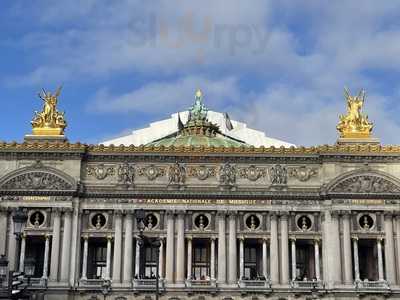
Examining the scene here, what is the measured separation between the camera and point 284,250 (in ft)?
190

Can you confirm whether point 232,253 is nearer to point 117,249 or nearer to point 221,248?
point 221,248

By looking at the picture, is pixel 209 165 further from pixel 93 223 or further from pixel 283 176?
pixel 93 223

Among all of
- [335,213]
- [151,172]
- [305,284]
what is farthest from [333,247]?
[151,172]

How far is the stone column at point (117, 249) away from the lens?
2250 inches

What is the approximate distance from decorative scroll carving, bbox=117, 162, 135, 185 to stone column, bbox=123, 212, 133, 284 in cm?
286

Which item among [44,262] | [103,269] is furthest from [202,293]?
[44,262]

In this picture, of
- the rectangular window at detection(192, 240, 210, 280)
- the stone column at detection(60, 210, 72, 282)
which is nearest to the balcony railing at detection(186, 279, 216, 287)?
the rectangular window at detection(192, 240, 210, 280)

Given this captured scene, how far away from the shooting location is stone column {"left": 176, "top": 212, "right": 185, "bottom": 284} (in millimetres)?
57319

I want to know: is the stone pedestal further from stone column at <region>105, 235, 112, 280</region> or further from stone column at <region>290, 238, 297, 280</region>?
stone column at <region>105, 235, 112, 280</region>

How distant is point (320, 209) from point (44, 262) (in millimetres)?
23502

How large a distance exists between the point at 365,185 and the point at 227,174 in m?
11.8

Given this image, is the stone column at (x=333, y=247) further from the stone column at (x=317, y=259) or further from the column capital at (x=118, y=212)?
the column capital at (x=118, y=212)

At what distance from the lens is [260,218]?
59.0m

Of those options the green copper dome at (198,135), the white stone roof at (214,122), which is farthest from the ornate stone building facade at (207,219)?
the white stone roof at (214,122)
